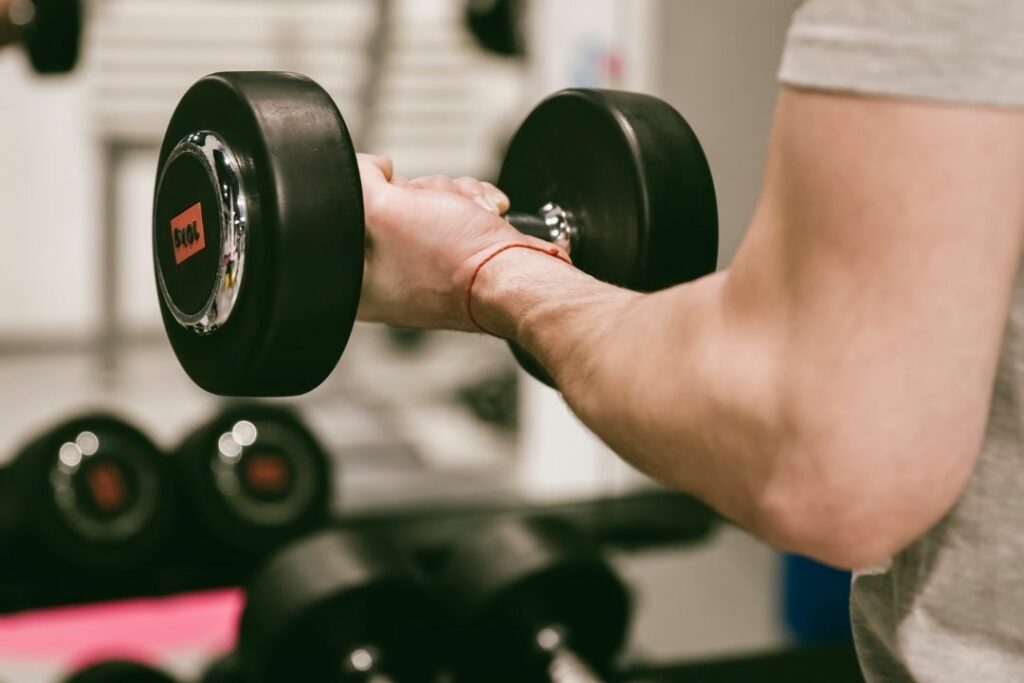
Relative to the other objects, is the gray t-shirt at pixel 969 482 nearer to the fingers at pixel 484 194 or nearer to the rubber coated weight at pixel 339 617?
the fingers at pixel 484 194

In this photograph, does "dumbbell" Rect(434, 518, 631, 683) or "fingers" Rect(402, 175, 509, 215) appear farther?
"dumbbell" Rect(434, 518, 631, 683)

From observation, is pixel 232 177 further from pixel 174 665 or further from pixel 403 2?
pixel 403 2

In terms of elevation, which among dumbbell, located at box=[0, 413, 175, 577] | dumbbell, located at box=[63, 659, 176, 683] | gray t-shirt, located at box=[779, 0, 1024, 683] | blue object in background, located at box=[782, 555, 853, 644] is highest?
gray t-shirt, located at box=[779, 0, 1024, 683]

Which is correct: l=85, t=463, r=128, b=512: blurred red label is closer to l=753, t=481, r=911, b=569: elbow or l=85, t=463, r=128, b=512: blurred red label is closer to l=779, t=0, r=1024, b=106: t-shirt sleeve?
l=753, t=481, r=911, b=569: elbow

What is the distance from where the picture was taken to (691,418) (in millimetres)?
587

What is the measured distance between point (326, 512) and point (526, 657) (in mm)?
515

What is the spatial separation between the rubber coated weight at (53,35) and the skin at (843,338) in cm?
130

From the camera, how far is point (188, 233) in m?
0.82

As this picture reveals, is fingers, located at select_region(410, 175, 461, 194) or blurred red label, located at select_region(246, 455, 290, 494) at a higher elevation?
fingers, located at select_region(410, 175, 461, 194)

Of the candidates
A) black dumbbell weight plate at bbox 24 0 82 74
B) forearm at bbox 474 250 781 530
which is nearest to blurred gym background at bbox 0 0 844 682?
black dumbbell weight plate at bbox 24 0 82 74

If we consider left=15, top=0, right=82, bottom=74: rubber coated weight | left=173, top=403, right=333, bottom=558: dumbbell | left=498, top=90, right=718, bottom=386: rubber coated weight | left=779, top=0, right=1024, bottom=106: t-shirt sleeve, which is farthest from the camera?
left=173, top=403, right=333, bottom=558: dumbbell

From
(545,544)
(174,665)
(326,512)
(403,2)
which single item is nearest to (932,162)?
(545,544)

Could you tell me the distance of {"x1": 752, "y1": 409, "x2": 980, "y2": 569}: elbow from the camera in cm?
53

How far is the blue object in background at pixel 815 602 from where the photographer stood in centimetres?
215
